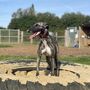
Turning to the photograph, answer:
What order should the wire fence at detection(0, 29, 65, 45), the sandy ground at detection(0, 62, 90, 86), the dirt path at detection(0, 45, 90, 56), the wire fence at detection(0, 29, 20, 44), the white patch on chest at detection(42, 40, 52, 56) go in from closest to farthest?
the white patch on chest at detection(42, 40, 52, 56), the sandy ground at detection(0, 62, 90, 86), the dirt path at detection(0, 45, 90, 56), the wire fence at detection(0, 29, 65, 45), the wire fence at detection(0, 29, 20, 44)

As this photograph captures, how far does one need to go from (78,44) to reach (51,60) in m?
28.1

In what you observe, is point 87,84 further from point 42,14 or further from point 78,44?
point 42,14

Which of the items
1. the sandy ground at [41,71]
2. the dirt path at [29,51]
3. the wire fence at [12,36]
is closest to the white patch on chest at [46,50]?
the sandy ground at [41,71]

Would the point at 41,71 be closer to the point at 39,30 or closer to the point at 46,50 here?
the point at 46,50

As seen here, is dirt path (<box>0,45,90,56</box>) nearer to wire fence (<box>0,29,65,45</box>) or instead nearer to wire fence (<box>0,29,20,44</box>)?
wire fence (<box>0,29,65,45</box>)

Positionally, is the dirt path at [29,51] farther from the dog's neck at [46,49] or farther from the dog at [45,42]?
the dog's neck at [46,49]

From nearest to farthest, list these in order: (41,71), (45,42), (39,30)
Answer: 1. (39,30)
2. (45,42)
3. (41,71)

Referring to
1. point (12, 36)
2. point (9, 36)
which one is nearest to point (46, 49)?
point (12, 36)

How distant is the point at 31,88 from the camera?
17.2ft

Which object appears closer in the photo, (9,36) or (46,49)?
(46,49)

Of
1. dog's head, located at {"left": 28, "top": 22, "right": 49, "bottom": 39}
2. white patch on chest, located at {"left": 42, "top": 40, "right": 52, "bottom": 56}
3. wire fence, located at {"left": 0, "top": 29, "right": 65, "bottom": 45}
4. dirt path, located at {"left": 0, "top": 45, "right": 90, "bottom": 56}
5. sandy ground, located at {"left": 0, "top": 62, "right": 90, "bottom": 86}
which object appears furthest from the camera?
wire fence, located at {"left": 0, "top": 29, "right": 65, "bottom": 45}

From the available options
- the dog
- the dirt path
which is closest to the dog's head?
the dog

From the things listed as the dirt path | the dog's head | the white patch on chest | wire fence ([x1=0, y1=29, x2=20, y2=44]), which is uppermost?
the dog's head

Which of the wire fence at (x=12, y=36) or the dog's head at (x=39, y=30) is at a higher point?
the dog's head at (x=39, y=30)
